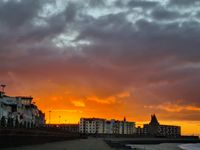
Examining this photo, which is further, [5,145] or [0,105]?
[0,105]

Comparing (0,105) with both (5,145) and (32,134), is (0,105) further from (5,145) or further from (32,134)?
(5,145)

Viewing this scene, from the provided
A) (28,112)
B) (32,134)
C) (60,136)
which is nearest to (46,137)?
(32,134)

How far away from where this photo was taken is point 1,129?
52.8m

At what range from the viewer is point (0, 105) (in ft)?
456

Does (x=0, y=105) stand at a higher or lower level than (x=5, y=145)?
higher

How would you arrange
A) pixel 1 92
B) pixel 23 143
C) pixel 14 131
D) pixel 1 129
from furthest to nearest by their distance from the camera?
pixel 1 92
pixel 23 143
pixel 14 131
pixel 1 129

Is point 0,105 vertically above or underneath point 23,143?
above

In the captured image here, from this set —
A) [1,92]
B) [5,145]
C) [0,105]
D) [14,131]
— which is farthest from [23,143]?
[1,92]

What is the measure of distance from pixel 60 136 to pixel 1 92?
3172cm

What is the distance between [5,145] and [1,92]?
107913mm

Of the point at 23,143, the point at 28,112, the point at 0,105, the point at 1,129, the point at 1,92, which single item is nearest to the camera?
the point at 1,129

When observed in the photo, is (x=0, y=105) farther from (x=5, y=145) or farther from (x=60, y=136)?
(x=5, y=145)

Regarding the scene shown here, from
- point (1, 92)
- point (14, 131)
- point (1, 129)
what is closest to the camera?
point (1, 129)

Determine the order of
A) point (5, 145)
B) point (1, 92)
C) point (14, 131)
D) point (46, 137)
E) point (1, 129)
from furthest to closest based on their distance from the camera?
1. point (1, 92)
2. point (46, 137)
3. point (14, 131)
4. point (5, 145)
5. point (1, 129)
